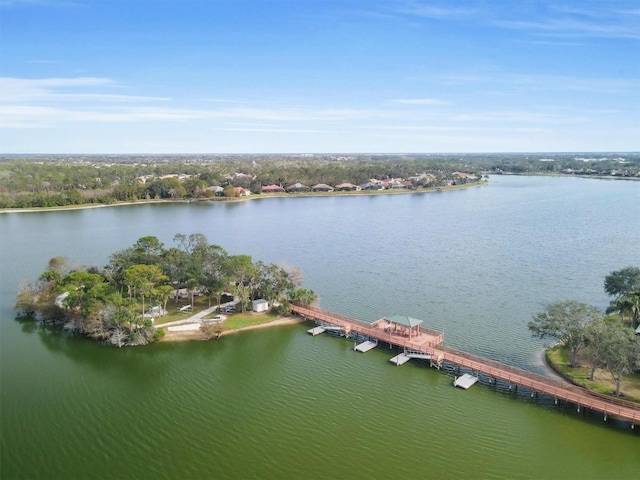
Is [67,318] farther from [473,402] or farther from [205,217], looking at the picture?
[205,217]

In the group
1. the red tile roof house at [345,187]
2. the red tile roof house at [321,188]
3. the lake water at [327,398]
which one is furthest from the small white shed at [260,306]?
the red tile roof house at [345,187]

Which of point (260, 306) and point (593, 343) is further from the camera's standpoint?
point (260, 306)

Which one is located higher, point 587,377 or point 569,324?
point 569,324

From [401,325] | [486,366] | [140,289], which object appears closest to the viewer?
[486,366]

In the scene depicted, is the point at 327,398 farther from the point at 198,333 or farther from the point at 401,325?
the point at 198,333

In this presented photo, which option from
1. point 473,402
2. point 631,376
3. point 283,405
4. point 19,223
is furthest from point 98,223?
point 631,376

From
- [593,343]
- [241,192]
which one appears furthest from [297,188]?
[593,343]

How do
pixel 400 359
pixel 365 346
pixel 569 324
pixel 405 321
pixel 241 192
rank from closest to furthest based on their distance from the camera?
1. pixel 569 324
2. pixel 400 359
3. pixel 365 346
4. pixel 405 321
5. pixel 241 192
